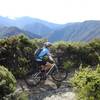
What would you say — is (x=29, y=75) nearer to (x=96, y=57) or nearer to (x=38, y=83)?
(x=38, y=83)

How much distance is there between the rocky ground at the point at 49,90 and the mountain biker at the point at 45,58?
792 millimetres

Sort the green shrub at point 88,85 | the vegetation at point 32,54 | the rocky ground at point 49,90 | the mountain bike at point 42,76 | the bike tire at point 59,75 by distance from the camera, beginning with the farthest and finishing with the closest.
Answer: the bike tire at point 59,75 < the mountain bike at point 42,76 < the vegetation at point 32,54 < the rocky ground at point 49,90 < the green shrub at point 88,85

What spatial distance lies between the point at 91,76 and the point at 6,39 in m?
6.70

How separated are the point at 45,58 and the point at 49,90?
1380 mm

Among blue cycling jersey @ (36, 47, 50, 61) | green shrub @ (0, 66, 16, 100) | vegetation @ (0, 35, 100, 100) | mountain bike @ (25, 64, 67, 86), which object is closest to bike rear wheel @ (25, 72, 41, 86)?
mountain bike @ (25, 64, 67, 86)

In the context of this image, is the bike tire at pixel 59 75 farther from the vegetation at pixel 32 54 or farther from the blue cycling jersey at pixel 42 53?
the blue cycling jersey at pixel 42 53

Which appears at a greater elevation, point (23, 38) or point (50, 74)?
point (23, 38)

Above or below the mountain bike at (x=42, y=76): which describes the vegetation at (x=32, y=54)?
above

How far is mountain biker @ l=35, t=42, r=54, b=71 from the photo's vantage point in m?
15.1

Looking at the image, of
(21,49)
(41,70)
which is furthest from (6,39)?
(41,70)

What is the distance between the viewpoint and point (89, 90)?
929 centimetres

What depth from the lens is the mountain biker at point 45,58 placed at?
1512cm

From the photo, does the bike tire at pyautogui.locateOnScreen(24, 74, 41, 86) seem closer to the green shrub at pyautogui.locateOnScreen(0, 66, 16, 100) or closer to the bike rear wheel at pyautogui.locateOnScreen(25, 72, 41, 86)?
the bike rear wheel at pyautogui.locateOnScreen(25, 72, 41, 86)

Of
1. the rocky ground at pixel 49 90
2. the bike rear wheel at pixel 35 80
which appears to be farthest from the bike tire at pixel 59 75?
the bike rear wheel at pixel 35 80
